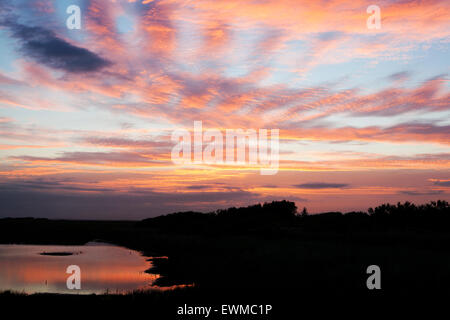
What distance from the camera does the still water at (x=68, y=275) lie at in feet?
84.6

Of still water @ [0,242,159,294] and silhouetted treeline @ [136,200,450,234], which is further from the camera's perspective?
silhouetted treeline @ [136,200,450,234]

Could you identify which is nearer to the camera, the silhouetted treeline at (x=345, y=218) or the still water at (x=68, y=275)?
Answer: the still water at (x=68, y=275)

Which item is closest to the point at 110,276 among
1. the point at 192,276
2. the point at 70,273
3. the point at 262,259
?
the point at 70,273

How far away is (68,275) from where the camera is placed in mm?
30719

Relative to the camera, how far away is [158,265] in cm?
3522

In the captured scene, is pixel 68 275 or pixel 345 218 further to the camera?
pixel 345 218

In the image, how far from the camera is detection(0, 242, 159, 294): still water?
2578cm
